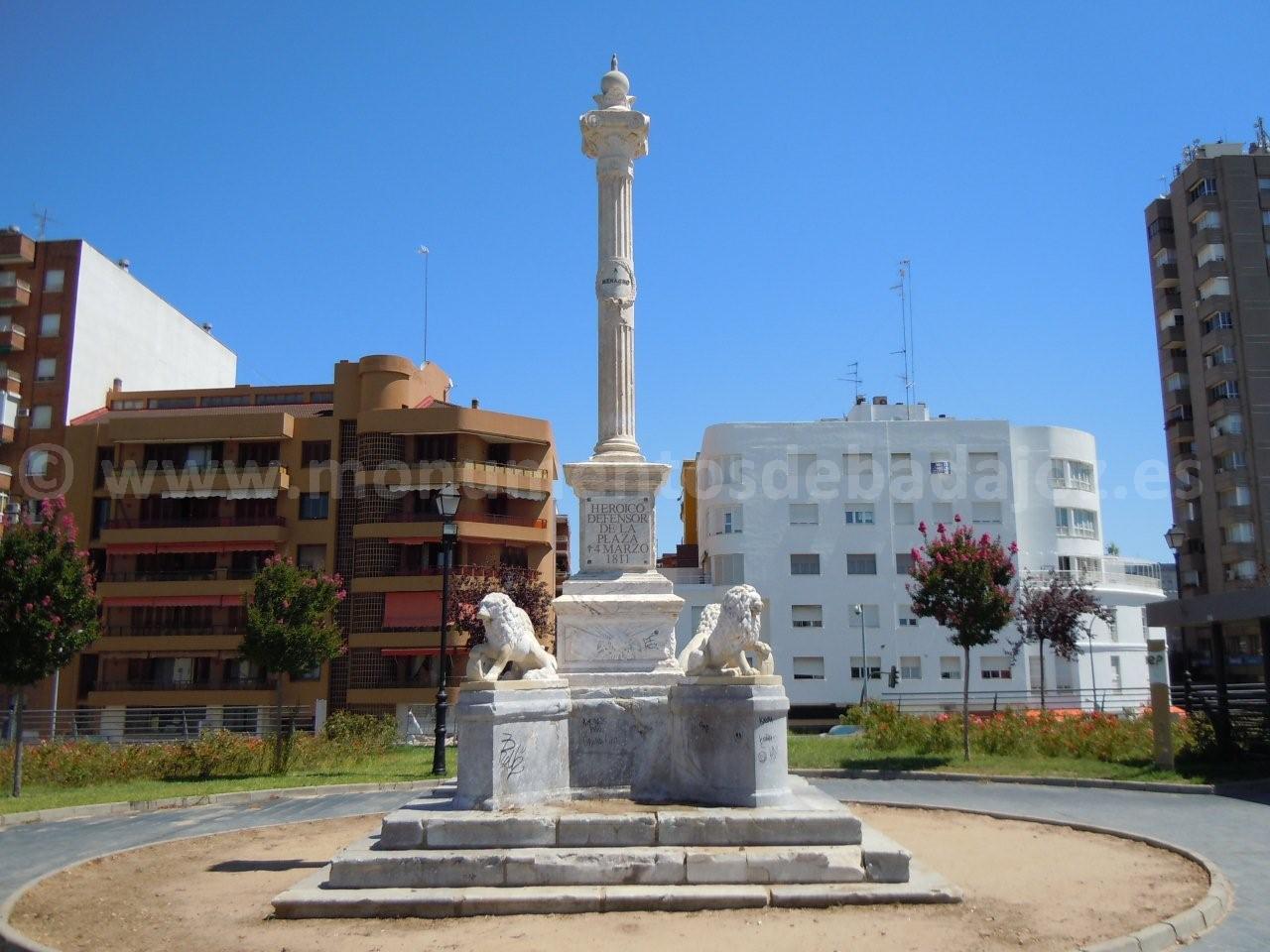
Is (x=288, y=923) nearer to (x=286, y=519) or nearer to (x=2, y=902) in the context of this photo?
(x=2, y=902)

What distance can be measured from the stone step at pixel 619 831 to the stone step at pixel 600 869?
256 millimetres

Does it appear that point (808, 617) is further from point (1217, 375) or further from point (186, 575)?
point (186, 575)

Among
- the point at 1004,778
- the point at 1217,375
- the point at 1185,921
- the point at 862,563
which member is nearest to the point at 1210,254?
the point at 1217,375

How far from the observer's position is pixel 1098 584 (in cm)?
4444

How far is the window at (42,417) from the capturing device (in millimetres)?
42688

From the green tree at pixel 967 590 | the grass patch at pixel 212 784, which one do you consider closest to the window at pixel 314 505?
the grass patch at pixel 212 784

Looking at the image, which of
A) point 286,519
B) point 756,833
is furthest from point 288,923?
point 286,519

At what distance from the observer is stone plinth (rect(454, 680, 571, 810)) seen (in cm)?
966

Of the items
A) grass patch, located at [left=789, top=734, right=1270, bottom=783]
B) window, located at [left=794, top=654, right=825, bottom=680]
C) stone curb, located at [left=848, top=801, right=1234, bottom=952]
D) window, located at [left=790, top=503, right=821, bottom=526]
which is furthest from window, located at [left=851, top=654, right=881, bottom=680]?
stone curb, located at [left=848, top=801, right=1234, bottom=952]

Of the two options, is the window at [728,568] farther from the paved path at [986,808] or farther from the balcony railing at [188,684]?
the paved path at [986,808]

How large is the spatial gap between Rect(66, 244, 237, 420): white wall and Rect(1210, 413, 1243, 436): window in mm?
48607

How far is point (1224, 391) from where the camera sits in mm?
47250

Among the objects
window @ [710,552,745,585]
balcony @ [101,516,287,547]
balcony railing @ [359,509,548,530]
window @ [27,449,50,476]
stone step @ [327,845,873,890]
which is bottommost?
stone step @ [327,845,873,890]

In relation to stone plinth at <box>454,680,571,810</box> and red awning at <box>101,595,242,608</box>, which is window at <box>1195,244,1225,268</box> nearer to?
red awning at <box>101,595,242,608</box>
